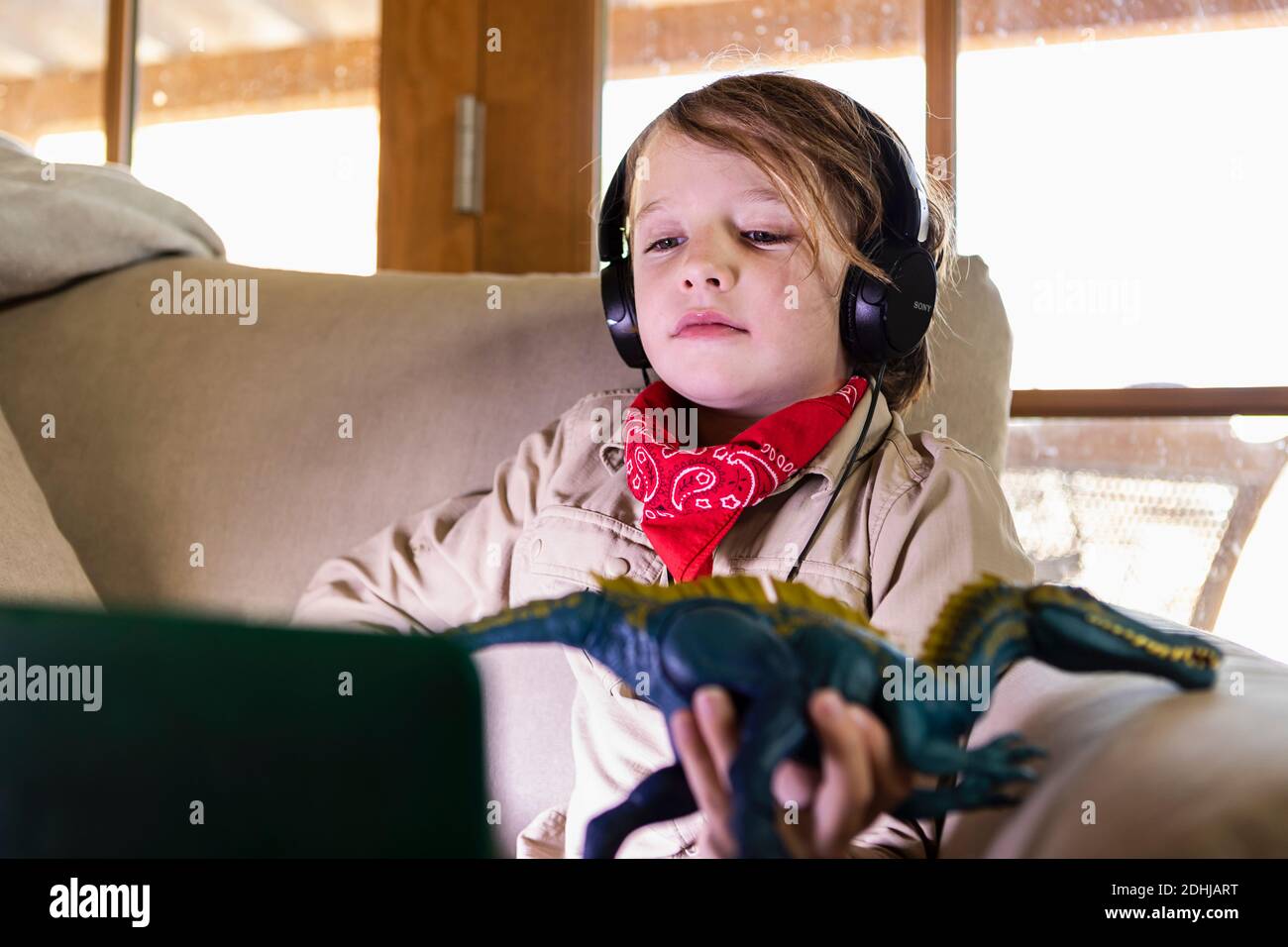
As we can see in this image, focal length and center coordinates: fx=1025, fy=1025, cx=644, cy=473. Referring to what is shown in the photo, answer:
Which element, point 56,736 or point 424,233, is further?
point 424,233

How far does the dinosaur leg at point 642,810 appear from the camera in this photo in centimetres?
35

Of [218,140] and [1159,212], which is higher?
[218,140]

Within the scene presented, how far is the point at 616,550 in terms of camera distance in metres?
0.81

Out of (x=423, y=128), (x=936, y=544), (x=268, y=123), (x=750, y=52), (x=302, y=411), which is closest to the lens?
(x=936, y=544)

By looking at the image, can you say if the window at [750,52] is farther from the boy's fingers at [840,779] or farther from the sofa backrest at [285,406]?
the boy's fingers at [840,779]

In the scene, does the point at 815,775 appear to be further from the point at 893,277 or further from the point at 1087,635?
the point at 893,277

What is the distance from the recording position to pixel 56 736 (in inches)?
11.9

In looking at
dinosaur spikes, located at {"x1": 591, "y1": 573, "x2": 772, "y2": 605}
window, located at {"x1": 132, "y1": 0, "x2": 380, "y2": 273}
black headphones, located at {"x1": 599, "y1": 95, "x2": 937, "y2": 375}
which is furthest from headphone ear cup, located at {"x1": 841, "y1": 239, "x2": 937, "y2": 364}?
window, located at {"x1": 132, "y1": 0, "x2": 380, "y2": 273}

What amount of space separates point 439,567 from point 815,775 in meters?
0.63

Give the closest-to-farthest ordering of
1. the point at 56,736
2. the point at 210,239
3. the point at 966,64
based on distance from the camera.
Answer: the point at 56,736 < the point at 210,239 < the point at 966,64

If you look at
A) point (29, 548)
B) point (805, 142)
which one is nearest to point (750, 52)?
point (805, 142)
